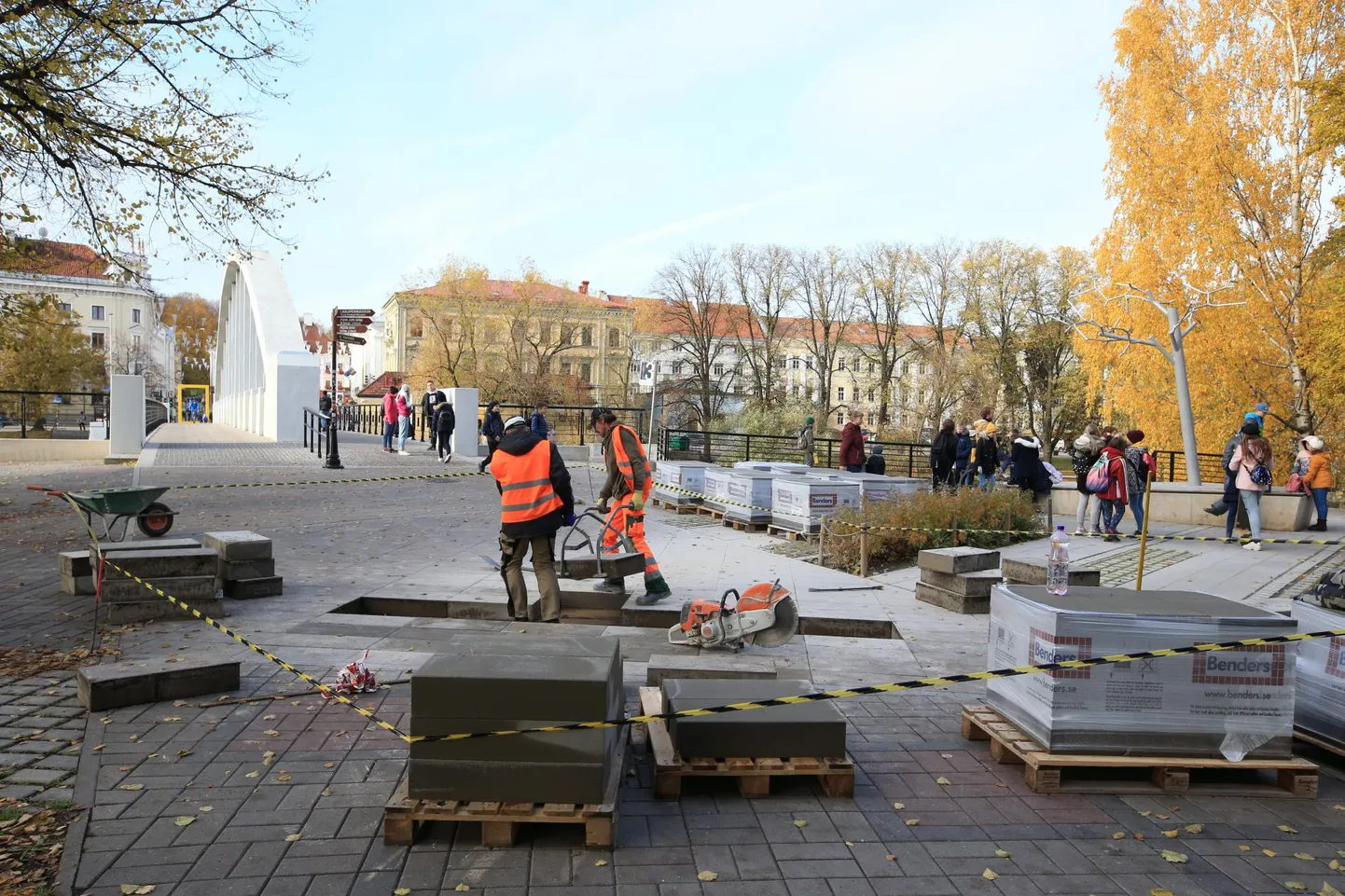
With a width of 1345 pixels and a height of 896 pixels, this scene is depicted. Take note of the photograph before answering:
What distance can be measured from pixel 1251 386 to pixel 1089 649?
25613mm

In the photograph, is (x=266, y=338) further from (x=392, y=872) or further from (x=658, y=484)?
(x=392, y=872)

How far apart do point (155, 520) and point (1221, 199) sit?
27.0 m

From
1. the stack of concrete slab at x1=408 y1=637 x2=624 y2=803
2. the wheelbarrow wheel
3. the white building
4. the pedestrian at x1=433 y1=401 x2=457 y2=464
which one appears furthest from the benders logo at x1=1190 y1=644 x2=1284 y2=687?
the white building

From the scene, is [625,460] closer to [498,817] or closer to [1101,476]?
[498,817]

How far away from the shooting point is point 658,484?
19.1 m

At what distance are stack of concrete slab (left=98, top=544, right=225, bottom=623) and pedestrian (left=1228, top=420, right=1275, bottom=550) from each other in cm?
1255

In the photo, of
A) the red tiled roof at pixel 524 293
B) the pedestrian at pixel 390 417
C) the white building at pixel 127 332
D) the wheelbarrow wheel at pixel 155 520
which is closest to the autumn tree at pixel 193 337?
the white building at pixel 127 332

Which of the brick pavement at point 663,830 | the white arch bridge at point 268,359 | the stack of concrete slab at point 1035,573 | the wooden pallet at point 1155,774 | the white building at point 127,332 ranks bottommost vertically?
the brick pavement at point 663,830

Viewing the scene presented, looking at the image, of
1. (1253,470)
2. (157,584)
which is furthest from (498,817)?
(1253,470)

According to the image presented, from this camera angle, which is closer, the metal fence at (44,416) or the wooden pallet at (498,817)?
the wooden pallet at (498,817)

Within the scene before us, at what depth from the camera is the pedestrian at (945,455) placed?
789 inches

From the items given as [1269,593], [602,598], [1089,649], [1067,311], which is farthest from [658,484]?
[1067,311]

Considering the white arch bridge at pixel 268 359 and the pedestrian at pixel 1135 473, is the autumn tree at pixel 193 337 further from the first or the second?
the pedestrian at pixel 1135 473

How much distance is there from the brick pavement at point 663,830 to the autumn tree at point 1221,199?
24.3 metres
